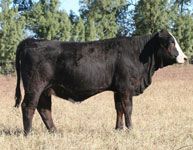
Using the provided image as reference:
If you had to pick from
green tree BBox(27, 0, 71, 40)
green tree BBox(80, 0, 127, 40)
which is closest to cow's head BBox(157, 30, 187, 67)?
green tree BBox(27, 0, 71, 40)

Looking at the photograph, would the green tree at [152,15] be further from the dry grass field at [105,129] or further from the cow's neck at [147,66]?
the cow's neck at [147,66]

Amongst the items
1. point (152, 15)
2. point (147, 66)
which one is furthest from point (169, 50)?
point (152, 15)

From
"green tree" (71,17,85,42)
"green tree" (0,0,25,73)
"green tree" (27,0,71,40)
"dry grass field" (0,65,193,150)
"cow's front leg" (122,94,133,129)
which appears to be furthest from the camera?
"green tree" (71,17,85,42)

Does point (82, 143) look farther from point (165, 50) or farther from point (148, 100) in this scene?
point (148, 100)

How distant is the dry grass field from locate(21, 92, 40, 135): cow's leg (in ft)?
0.71

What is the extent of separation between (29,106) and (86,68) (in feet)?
4.30

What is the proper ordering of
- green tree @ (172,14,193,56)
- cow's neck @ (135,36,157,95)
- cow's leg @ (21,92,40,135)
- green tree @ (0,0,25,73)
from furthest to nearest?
green tree @ (172,14,193,56) → green tree @ (0,0,25,73) → cow's neck @ (135,36,157,95) → cow's leg @ (21,92,40,135)

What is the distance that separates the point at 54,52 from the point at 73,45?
417mm

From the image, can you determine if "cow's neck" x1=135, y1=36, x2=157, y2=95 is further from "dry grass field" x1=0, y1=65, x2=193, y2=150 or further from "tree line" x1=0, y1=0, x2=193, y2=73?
"tree line" x1=0, y1=0, x2=193, y2=73

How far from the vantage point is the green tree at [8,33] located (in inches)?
1527

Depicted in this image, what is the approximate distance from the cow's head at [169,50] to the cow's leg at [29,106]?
8.81ft

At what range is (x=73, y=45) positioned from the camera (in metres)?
10.2

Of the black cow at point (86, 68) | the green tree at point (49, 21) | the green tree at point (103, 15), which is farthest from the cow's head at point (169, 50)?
the green tree at point (103, 15)

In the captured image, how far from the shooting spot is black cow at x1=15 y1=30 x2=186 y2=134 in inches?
390
